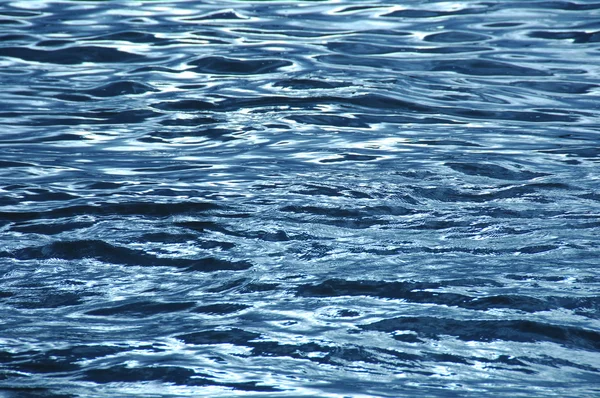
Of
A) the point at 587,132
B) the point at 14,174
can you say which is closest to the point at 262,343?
the point at 14,174

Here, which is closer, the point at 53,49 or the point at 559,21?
the point at 53,49

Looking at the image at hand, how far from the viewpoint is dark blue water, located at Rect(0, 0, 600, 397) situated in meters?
3.57

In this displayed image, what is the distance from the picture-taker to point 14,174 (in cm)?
612

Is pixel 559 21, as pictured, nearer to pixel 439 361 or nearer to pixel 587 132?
pixel 587 132

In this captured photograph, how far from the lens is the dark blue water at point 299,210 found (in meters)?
3.57

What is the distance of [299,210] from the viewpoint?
533 cm

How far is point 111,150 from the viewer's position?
21.9 ft

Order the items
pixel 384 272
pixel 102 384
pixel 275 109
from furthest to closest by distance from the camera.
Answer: pixel 275 109 → pixel 384 272 → pixel 102 384

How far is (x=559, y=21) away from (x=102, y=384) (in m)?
8.31

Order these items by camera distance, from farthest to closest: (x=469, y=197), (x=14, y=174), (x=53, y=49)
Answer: (x=53, y=49) → (x=14, y=174) → (x=469, y=197)

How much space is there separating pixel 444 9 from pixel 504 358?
808 cm

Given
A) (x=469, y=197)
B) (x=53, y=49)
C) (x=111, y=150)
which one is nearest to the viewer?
(x=469, y=197)

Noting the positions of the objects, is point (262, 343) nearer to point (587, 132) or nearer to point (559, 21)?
point (587, 132)

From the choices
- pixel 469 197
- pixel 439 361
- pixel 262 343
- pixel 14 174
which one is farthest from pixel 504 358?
pixel 14 174
